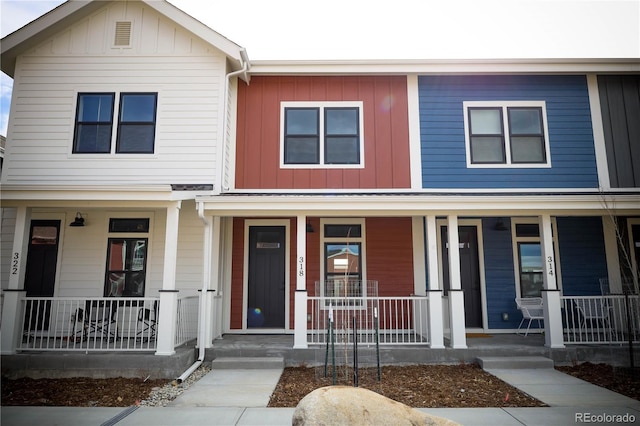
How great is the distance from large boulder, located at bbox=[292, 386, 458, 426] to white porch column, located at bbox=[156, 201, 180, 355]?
14.2 ft

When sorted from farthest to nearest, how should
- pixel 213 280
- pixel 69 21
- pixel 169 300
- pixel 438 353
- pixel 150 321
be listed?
pixel 69 21 → pixel 213 280 → pixel 150 321 → pixel 438 353 → pixel 169 300

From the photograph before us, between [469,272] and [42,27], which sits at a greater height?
[42,27]

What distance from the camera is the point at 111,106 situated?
29.9 ft

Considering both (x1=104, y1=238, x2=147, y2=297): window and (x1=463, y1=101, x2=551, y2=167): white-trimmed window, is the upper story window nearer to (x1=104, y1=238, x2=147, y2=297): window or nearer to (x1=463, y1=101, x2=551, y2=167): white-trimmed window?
(x1=104, y1=238, x2=147, y2=297): window

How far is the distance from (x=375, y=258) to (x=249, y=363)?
3.59m

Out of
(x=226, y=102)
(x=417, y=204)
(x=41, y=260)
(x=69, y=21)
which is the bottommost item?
(x=41, y=260)

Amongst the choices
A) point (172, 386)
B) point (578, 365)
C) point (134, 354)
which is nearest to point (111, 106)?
point (134, 354)

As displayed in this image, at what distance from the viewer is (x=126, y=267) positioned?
8.98m

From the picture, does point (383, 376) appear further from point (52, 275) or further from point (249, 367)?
point (52, 275)

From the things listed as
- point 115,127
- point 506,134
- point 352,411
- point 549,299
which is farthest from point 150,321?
point 506,134

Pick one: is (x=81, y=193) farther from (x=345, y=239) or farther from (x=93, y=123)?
(x=345, y=239)

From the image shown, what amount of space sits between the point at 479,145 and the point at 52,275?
9.49 metres

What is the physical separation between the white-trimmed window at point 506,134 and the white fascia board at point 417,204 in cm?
184

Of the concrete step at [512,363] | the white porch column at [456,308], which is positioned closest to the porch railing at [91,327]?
the white porch column at [456,308]
